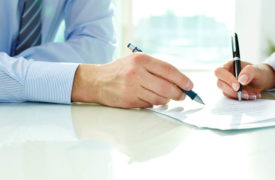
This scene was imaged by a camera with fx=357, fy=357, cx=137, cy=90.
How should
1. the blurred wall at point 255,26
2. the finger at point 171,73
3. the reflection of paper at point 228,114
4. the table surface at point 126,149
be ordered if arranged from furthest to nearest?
the blurred wall at point 255,26 < the finger at point 171,73 < the reflection of paper at point 228,114 < the table surface at point 126,149

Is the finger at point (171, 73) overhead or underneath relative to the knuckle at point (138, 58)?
underneath

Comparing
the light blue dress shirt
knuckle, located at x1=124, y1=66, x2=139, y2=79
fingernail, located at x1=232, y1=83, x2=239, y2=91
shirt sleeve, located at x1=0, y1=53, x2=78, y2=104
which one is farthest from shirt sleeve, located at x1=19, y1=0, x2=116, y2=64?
fingernail, located at x1=232, y1=83, x2=239, y2=91

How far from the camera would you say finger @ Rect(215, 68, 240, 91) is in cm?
84

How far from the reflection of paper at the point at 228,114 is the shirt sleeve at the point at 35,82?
221mm

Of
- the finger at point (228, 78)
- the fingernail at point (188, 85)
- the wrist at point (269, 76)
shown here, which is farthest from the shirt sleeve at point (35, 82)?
the wrist at point (269, 76)

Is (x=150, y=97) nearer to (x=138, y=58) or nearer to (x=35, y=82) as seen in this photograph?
(x=138, y=58)

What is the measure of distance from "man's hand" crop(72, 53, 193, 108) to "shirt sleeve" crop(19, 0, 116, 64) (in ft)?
1.02

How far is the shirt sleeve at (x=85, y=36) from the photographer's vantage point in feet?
3.49

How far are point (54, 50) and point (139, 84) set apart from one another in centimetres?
41

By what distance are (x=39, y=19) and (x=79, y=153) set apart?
2.59ft

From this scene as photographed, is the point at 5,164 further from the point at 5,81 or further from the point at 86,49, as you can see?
the point at 86,49

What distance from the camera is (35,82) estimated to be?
32.3 inches

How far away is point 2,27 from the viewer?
43.5 inches

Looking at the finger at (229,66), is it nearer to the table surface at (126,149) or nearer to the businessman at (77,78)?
the businessman at (77,78)
